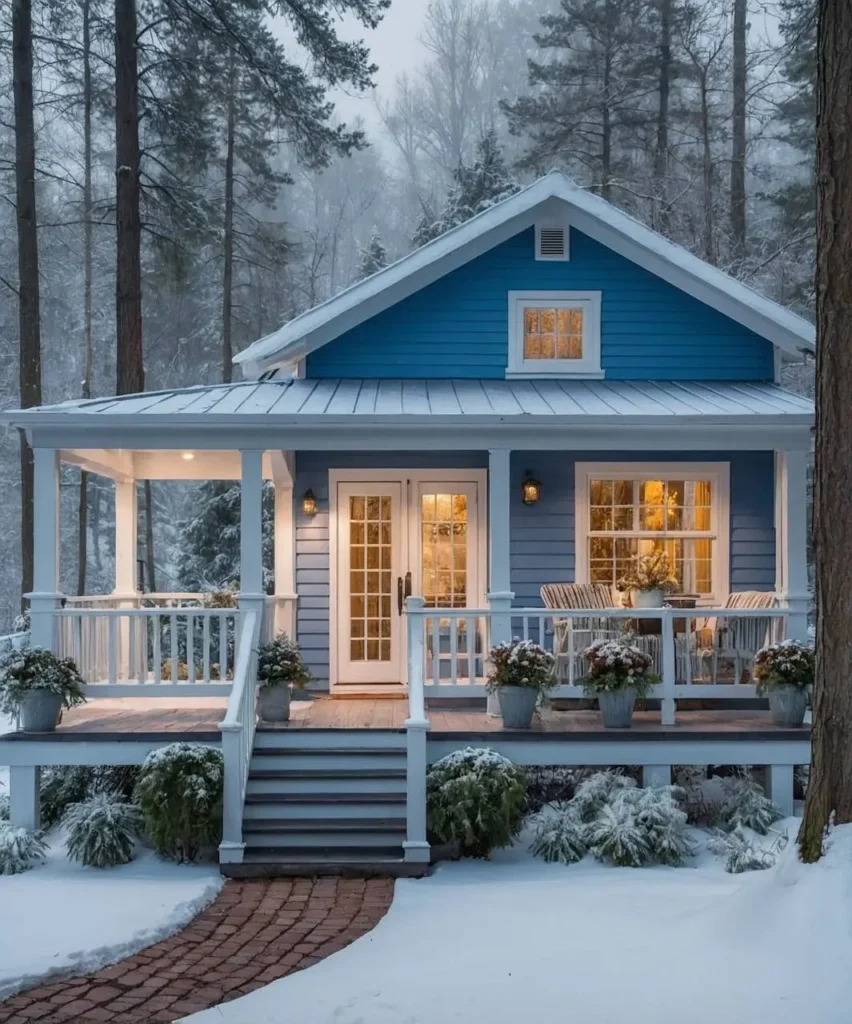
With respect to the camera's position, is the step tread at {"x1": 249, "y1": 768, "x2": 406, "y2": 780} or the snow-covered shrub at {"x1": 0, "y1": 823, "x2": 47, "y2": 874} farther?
the step tread at {"x1": 249, "y1": 768, "x2": 406, "y2": 780}

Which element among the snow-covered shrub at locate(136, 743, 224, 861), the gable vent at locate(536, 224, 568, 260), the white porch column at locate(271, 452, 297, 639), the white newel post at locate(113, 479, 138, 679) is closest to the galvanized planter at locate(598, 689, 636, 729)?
the snow-covered shrub at locate(136, 743, 224, 861)

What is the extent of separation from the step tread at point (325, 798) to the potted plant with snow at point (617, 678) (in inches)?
70.1

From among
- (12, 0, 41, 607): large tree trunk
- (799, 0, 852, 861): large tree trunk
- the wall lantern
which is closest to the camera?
(799, 0, 852, 861): large tree trunk

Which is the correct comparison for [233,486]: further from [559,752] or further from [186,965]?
[186,965]

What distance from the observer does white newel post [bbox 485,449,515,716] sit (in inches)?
376

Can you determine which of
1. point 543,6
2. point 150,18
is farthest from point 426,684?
point 543,6

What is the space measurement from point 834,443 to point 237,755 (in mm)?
4625

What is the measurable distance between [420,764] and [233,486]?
12.4 m

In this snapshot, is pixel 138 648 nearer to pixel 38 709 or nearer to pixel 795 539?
pixel 38 709

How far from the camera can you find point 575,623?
10484 mm

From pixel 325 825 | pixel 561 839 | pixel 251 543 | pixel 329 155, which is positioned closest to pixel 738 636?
pixel 561 839

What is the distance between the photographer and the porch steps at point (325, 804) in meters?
7.94

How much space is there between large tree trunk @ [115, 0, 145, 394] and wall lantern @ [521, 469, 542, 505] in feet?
25.1

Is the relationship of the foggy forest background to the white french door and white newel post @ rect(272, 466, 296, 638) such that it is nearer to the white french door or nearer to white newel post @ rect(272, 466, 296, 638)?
the white french door
